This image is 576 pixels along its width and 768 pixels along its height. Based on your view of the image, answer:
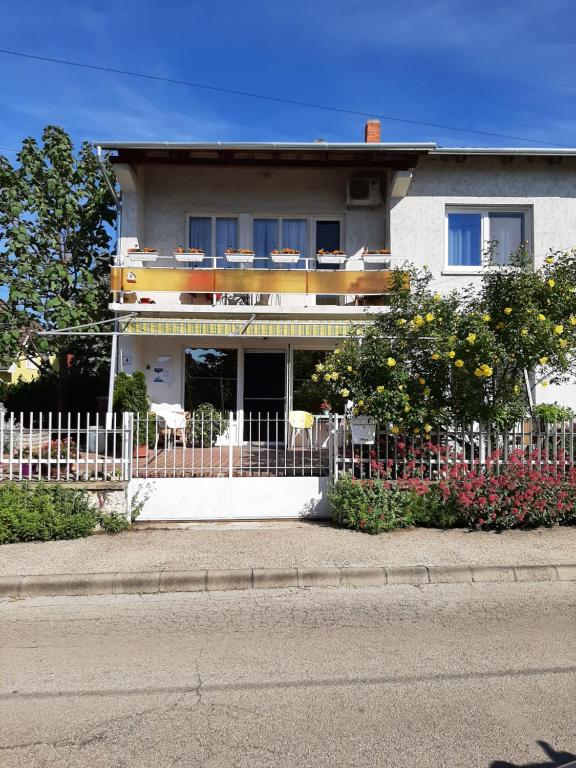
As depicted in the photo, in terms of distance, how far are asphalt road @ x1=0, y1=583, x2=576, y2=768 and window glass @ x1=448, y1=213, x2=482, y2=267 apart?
31.5ft

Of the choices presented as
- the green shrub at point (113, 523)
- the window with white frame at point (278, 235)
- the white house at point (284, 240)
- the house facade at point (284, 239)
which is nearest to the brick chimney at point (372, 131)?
the white house at point (284, 240)

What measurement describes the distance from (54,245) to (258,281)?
523cm

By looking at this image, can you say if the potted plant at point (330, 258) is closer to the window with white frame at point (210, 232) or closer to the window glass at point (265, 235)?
the window glass at point (265, 235)

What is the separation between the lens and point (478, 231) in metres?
14.6

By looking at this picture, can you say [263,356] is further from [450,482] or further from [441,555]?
[441,555]

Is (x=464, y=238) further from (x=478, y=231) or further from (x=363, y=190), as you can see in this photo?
(x=363, y=190)

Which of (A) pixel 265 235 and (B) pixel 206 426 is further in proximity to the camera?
(A) pixel 265 235

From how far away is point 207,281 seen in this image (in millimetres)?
13289

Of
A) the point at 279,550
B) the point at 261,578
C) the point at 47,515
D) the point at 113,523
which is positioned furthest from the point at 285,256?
the point at 261,578

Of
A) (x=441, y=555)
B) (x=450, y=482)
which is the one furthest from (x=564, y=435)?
(x=441, y=555)

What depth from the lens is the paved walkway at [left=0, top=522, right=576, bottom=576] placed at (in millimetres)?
7082

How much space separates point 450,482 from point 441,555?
155 centimetres

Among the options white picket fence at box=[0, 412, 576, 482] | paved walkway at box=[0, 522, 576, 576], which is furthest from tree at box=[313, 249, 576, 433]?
paved walkway at box=[0, 522, 576, 576]

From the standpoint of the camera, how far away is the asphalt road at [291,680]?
350 cm
